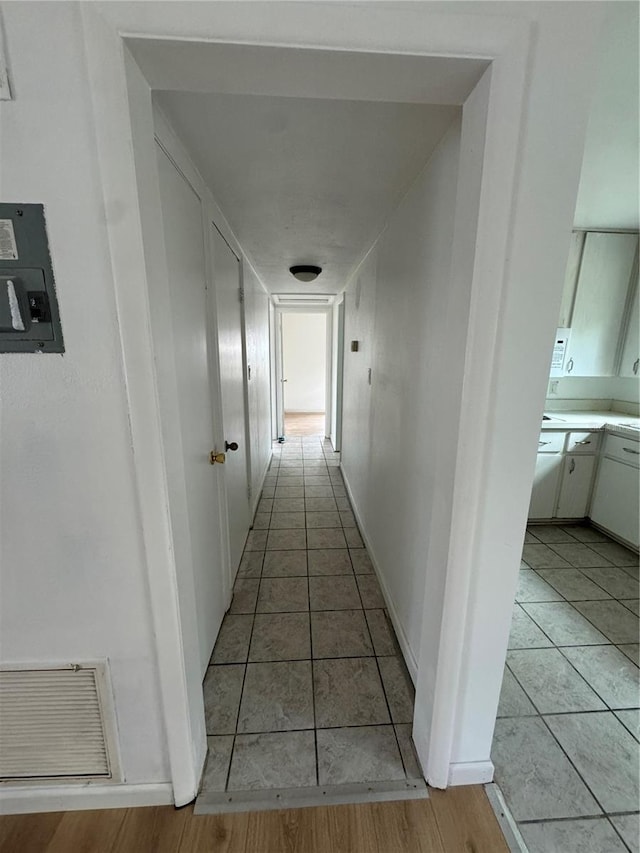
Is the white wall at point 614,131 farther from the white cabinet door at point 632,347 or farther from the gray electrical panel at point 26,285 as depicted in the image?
the gray electrical panel at point 26,285

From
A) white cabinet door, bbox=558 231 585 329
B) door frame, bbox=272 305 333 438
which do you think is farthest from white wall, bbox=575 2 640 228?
door frame, bbox=272 305 333 438

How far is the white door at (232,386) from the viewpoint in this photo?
1783 mm

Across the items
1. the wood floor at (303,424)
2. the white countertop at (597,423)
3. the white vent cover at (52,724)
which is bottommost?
the wood floor at (303,424)

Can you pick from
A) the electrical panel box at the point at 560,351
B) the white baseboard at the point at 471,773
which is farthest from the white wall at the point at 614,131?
the white baseboard at the point at 471,773

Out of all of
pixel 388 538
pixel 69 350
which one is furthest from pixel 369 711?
pixel 69 350

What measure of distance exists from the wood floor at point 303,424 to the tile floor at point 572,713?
4.10m

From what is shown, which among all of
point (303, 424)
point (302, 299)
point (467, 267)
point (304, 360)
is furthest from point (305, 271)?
point (304, 360)

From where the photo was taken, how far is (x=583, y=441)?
2723mm

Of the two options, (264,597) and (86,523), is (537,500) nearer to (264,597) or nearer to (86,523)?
(264,597)

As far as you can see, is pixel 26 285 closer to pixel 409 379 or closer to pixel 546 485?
pixel 409 379

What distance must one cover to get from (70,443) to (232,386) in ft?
4.09

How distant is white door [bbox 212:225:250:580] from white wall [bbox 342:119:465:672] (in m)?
0.88

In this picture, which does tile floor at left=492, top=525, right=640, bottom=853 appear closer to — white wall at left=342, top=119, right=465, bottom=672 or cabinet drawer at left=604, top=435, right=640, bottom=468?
white wall at left=342, top=119, right=465, bottom=672

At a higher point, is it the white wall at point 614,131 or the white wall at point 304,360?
the white wall at point 614,131
